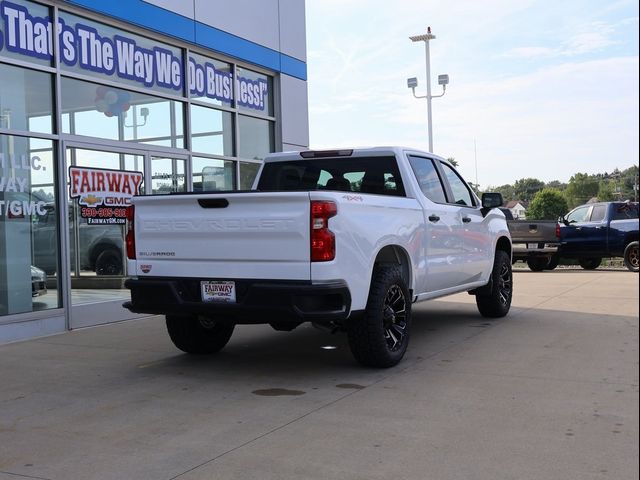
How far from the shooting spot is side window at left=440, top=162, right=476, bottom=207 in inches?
311

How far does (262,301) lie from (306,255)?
20.0 inches

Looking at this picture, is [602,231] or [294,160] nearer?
[294,160]

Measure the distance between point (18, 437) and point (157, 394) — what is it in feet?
3.86

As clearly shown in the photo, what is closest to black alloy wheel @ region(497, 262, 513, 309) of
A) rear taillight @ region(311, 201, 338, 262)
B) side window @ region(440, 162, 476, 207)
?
side window @ region(440, 162, 476, 207)

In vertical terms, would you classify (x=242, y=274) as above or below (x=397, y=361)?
above

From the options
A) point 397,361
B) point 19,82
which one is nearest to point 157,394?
point 397,361

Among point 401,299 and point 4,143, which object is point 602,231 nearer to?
point 401,299

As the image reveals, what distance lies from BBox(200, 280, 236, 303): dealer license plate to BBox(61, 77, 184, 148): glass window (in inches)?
166

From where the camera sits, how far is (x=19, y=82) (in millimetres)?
8141

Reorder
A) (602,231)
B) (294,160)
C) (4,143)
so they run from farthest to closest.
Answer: (602,231), (4,143), (294,160)

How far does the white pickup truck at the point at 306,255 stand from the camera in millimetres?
5195

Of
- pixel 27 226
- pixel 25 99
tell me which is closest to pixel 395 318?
pixel 27 226

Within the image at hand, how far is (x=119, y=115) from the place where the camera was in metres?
9.62

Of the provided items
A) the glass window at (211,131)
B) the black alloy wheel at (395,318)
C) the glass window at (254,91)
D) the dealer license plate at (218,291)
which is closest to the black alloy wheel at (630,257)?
the glass window at (254,91)
